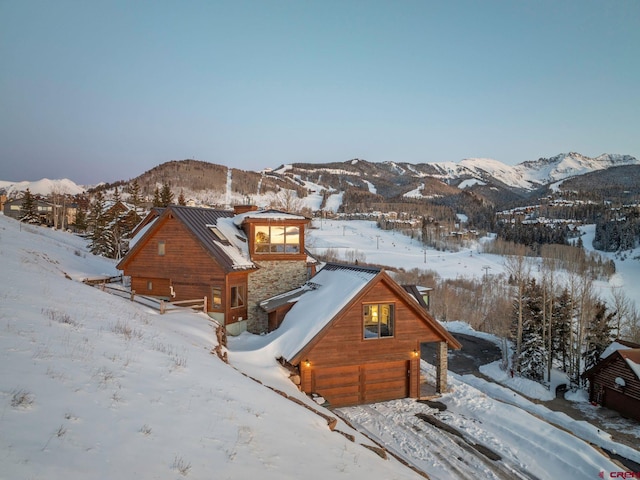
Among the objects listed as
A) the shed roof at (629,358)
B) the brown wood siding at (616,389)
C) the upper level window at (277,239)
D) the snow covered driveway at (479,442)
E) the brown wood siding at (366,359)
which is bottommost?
the brown wood siding at (616,389)

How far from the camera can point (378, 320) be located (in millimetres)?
16000

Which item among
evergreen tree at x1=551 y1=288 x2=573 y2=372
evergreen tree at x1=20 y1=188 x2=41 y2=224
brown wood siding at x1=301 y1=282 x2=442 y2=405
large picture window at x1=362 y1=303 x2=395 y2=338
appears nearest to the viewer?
brown wood siding at x1=301 y1=282 x2=442 y2=405

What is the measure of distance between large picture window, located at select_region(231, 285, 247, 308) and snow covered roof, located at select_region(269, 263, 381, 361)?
346 cm

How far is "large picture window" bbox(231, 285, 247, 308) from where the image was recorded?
791 inches

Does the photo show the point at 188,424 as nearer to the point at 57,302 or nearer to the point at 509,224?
the point at 57,302

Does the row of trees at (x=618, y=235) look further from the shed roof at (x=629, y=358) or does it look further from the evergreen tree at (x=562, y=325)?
the shed roof at (x=629, y=358)

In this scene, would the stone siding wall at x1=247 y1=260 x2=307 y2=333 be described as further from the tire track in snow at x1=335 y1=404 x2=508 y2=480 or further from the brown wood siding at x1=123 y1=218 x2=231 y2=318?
the tire track in snow at x1=335 y1=404 x2=508 y2=480

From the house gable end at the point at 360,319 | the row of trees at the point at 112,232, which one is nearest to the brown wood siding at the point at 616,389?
the house gable end at the point at 360,319

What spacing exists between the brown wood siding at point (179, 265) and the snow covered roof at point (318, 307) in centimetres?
438

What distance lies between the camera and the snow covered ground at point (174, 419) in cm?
438

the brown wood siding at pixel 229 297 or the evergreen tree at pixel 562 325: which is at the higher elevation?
the brown wood siding at pixel 229 297

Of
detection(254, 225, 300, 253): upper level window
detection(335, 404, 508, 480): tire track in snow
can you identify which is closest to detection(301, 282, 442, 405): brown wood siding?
detection(335, 404, 508, 480): tire track in snow

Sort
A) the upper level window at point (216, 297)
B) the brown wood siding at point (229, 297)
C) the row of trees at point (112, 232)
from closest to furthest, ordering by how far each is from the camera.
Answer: the brown wood siding at point (229, 297)
the upper level window at point (216, 297)
the row of trees at point (112, 232)

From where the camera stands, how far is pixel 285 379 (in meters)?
13.9
